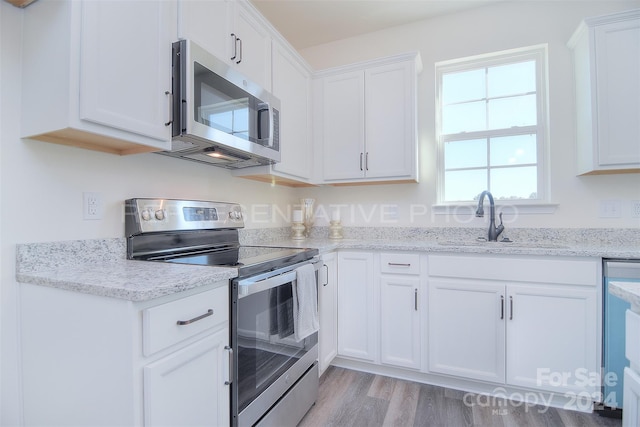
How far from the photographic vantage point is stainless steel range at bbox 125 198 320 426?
1.20 meters

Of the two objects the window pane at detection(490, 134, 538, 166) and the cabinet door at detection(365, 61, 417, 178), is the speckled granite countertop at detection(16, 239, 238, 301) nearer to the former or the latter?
the cabinet door at detection(365, 61, 417, 178)

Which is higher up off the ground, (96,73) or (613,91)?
(613,91)

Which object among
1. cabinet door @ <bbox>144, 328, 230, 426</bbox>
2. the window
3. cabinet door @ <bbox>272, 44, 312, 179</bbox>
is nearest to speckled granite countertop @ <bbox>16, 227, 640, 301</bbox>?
cabinet door @ <bbox>144, 328, 230, 426</bbox>

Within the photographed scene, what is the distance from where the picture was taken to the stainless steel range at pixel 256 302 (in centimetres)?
120

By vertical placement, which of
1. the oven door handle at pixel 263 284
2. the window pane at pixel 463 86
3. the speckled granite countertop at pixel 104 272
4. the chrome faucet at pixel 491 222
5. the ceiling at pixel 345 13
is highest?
the ceiling at pixel 345 13

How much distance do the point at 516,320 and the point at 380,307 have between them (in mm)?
796

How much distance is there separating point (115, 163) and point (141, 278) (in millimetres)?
698

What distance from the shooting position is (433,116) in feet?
8.23

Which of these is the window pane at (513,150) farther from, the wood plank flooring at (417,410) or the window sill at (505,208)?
the wood plank flooring at (417,410)

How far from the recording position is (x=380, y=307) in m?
2.08

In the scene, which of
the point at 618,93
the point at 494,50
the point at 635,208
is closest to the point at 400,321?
the point at 635,208

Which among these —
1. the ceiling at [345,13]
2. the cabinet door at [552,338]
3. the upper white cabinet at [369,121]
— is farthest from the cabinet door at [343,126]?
the cabinet door at [552,338]

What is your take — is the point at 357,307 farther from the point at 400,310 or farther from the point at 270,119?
the point at 270,119

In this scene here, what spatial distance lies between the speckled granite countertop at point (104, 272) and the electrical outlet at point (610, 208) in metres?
2.44
